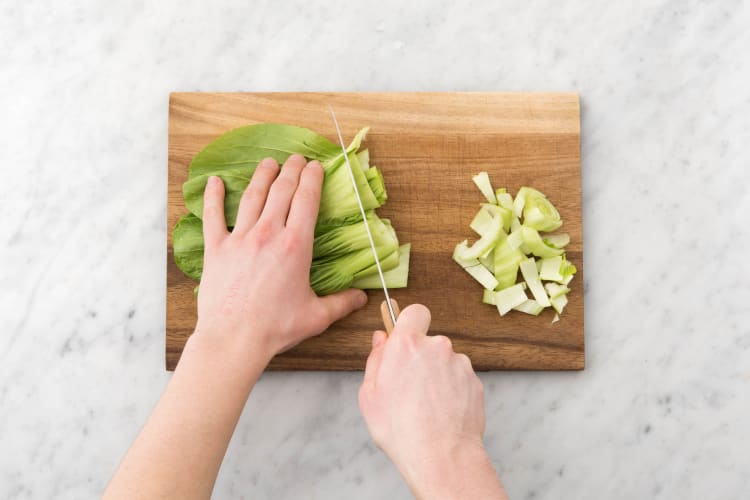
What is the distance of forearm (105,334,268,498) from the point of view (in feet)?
3.23

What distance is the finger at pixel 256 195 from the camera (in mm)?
1239

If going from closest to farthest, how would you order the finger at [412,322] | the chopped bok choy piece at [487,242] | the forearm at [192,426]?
the forearm at [192,426]
the finger at [412,322]
the chopped bok choy piece at [487,242]

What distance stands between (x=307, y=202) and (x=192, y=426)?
1.45ft

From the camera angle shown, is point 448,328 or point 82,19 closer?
point 448,328

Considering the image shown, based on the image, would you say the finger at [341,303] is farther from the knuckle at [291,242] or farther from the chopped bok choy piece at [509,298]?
the chopped bok choy piece at [509,298]

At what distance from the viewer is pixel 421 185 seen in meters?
1.35

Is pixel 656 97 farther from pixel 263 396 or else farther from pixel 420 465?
pixel 263 396

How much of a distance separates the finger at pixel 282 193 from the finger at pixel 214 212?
80 mm

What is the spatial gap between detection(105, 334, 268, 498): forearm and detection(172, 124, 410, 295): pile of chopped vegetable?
219mm

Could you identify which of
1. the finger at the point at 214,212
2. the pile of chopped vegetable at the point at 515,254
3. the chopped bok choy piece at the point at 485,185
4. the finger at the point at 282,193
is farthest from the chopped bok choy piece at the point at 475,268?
the finger at the point at 214,212

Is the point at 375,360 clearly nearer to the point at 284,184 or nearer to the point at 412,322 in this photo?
the point at 412,322

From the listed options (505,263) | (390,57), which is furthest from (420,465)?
(390,57)

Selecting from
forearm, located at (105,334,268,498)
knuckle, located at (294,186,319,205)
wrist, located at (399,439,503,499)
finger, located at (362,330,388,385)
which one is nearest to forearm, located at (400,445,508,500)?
wrist, located at (399,439,503,499)

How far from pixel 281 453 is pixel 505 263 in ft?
1.98
